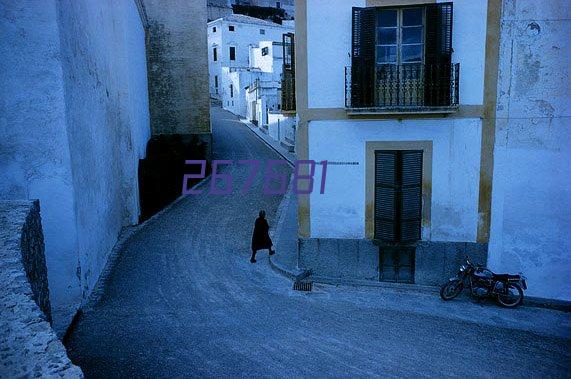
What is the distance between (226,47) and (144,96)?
91.7 ft

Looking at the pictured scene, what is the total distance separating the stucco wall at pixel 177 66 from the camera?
2253 cm

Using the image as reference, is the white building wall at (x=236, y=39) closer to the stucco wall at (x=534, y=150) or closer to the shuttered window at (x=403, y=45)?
the shuttered window at (x=403, y=45)

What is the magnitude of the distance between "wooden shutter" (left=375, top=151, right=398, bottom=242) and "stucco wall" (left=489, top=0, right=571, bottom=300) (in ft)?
6.58

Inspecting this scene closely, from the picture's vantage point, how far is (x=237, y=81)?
4066 cm

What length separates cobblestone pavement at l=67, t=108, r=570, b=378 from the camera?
650 cm

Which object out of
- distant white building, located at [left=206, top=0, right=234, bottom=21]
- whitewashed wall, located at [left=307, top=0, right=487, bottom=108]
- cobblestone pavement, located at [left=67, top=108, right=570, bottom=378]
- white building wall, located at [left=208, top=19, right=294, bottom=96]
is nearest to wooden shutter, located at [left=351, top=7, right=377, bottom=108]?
whitewashed wall, located at [left=307, top=0, right=487, bottom=108]

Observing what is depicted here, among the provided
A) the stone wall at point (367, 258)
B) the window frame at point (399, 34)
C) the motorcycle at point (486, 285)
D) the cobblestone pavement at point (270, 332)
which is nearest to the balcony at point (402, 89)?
the window frame at point (399, 34)

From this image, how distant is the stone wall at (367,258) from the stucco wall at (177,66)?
14649 mm

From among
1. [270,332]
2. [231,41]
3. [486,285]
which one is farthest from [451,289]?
[231,41]

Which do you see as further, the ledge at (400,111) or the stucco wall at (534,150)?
the ledge at (400,111)

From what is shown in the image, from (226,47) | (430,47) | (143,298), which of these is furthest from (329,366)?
(226,47)

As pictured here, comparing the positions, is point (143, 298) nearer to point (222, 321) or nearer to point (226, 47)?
point (222, 321)

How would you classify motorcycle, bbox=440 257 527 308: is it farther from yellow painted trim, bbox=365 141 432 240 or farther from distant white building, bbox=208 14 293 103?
distant white building, bbox=208 14 293 103

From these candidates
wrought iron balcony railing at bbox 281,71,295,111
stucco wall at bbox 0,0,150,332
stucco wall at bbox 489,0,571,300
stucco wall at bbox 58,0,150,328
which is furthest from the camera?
wrought iron balcony railing at bbox 281,71,295,111
